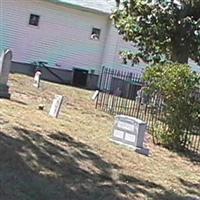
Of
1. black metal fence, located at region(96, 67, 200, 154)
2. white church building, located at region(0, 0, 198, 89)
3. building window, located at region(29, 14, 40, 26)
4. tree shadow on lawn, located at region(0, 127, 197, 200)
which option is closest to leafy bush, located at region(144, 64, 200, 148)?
black metal fence, located at region(96, 67, 200, 154)

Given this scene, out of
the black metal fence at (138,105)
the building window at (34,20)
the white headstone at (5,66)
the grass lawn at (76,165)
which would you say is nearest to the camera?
the grass lawn at (76,165)

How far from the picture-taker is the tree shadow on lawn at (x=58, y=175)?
7883 millimetres

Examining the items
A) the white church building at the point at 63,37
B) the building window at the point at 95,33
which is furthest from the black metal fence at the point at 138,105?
the building window at the point at 95,33

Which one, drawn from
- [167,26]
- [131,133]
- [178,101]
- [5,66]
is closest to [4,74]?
[5,66]

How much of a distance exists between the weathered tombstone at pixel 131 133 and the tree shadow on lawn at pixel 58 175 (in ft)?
5.00

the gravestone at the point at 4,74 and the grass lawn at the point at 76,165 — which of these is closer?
the grass lawn at the point at 76,165

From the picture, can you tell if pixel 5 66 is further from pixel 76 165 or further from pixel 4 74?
pixel 76 165

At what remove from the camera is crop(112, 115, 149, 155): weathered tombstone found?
11820 mm

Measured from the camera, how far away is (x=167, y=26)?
22.0m

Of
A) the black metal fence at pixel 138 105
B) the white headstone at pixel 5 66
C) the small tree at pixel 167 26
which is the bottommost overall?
the black metal fence at pixel 138 105

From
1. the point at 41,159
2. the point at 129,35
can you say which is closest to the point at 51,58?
the point at 129,35

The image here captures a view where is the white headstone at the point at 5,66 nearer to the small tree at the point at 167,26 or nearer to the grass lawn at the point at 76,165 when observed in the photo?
the grass lawn at the point at 76,165

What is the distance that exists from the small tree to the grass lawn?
29.5 ft

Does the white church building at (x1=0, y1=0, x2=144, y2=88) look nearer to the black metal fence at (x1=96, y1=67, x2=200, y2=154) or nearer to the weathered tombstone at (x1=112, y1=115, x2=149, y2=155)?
the black metal fence at (x1=96, y1=67, x2=200, y2=154)
